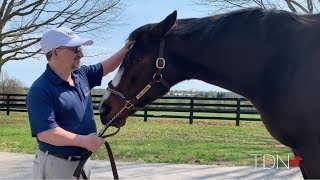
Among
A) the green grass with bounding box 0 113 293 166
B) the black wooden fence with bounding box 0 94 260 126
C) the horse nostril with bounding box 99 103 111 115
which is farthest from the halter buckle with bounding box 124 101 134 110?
the black wooden fence with bounding box 0 94 260 126

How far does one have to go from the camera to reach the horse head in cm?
262

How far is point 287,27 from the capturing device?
250 cm

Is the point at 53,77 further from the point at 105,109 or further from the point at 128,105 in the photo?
the point at 128,105

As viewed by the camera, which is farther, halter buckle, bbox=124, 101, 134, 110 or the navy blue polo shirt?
halter buckle, bbox=124, 101, 134, 110

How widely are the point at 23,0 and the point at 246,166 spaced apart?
537 inches

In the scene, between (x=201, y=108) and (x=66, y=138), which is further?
(x=201, y=108)

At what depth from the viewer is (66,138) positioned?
2.49 m

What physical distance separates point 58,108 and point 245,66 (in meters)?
1.16

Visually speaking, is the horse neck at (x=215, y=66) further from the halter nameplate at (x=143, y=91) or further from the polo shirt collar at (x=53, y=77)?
the polo shirt collar at (x=53, y=77)

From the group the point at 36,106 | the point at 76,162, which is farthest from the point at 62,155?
the point at 36,106

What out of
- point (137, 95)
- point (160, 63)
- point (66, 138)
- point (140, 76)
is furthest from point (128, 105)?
point (66, 138)

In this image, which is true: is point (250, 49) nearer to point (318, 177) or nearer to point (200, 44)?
point (200, 44)

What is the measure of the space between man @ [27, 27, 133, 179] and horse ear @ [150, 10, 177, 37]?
23cm

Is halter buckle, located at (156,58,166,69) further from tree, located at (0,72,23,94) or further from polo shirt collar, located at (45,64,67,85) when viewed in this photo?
tree, located at (0,72,23,94)
